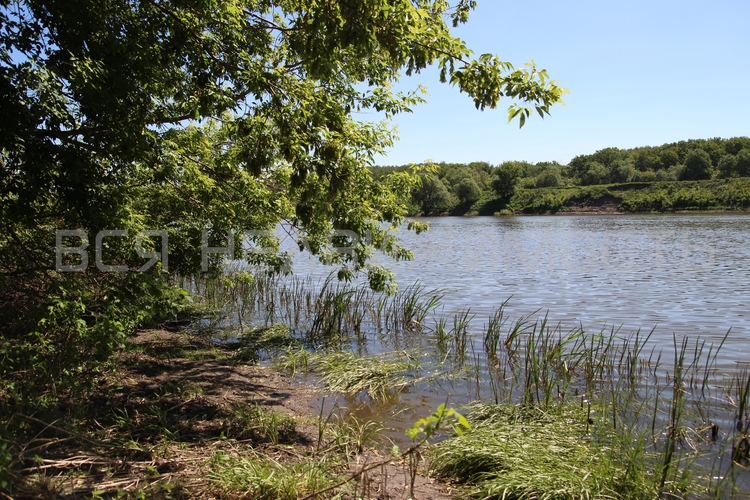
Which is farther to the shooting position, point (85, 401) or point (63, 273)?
point (63, 273)

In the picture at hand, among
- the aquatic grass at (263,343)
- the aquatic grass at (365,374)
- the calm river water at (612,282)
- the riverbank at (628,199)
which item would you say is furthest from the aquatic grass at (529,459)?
the riverbank at (628,199)

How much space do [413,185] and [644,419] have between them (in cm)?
455

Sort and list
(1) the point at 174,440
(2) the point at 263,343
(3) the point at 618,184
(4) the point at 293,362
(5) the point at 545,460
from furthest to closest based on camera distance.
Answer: (3) the point at 618,184 < (2) the point at 263,343 < (4) the point at 293,362 < (1) the point at 174,440 < (5) the point at 545,460

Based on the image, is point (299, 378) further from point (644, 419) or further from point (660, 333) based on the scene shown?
point (660, 333)

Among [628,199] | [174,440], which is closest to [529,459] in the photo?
[174,440]

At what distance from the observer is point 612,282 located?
1727 centimetres

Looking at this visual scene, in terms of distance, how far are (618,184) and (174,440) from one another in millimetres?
112298

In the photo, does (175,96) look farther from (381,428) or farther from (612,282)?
(612,282)

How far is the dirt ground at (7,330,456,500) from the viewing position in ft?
11.6

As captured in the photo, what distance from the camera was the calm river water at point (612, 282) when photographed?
37.9 feet

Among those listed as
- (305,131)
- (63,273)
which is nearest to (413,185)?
(305,131)

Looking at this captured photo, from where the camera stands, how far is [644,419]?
238 inches

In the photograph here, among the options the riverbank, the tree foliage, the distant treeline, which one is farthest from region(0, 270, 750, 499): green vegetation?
the riverbank

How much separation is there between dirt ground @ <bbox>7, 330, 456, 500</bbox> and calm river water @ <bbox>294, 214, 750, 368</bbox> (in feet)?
21.5
